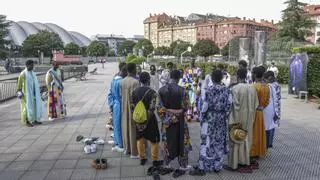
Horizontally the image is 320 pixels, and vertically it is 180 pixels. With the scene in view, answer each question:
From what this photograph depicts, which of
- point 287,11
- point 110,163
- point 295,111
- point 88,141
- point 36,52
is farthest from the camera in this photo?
point 36,52

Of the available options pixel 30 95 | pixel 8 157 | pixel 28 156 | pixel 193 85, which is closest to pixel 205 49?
pixel 193 85

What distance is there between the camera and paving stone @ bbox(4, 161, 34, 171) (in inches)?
231

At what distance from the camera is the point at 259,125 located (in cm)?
594

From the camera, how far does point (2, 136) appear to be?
8.18 meters

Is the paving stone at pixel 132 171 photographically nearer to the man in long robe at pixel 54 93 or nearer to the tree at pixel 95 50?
the man in long robe at pixel 54 93

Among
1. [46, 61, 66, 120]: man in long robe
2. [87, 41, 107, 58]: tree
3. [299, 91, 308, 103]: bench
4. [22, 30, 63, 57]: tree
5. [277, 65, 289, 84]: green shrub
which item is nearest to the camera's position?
[46, 61, 66, 120]: man in long robe

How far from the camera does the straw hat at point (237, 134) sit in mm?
5512

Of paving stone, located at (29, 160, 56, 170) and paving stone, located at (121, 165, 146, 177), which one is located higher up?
paving stone, located at (29, 160, 56, 170)

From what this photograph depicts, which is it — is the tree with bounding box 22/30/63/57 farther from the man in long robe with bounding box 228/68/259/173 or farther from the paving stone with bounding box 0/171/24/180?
the man in long robe with bounding box 228/68/259/173

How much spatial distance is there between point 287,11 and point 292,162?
1530 inches

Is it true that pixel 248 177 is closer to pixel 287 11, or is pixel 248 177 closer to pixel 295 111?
pixel 295 111

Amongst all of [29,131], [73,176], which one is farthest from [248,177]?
[29,131]

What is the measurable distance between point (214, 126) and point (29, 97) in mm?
5869

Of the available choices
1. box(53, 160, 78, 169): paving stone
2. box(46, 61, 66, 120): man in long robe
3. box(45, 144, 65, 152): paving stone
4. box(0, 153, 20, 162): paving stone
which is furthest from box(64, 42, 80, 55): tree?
box(53, 160, 78, 169): paving stone
